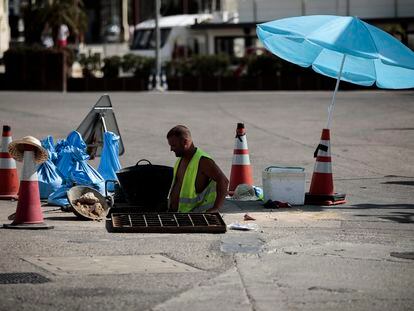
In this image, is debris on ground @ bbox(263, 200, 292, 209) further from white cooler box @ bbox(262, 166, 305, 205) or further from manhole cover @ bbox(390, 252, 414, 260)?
manhole cover @ bbox(390, 252, 414, 260)

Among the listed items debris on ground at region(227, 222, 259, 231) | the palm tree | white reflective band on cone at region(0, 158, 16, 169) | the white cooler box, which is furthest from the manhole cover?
the palm tree

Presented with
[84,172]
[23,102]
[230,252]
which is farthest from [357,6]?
[230,252]

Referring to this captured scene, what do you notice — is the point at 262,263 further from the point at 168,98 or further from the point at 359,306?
the point at 168,98

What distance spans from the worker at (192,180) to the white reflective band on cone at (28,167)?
141cm

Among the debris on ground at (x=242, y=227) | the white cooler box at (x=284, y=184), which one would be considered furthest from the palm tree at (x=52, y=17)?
the debris on ground at (x=242, y=227)

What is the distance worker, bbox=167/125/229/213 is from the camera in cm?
1092

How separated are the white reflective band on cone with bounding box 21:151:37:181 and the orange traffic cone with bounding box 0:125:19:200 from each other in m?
2.36

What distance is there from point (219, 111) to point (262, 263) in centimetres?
1954

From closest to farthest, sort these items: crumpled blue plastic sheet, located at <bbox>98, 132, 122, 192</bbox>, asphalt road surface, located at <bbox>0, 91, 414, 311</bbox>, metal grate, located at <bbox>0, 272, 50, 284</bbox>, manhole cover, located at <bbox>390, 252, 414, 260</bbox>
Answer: asphalt road surface, located at <bbox>0, 91, 414, 311</bbox>, metal grate, located at <bbox>0, 272, 50, 284</bbox>, manhole cover, located at <bbox>390, 252, 414, 260</bbox>, crumpled blue plastic sheet, located at <bbox>98, 132, 122, 192</bbox>

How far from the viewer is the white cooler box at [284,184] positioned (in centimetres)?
1198

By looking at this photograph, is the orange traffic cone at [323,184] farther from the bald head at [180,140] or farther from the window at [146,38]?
the window at [146,38]

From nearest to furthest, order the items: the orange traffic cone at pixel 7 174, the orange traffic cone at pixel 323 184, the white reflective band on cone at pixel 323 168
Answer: the orange traffic cone at pixel 323 184 < the white reflective band on cone at pixel 323 168 < the orange traffic cone at pixel 7 174

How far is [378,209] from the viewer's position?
11.9 m

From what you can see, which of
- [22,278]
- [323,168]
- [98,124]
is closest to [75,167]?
[98,124]
